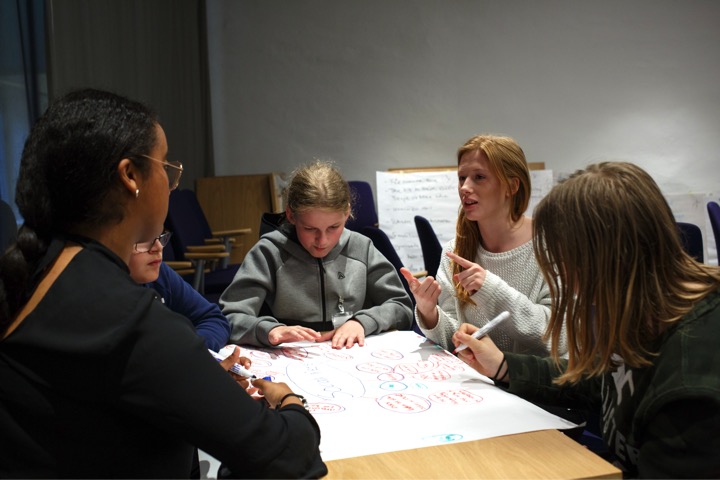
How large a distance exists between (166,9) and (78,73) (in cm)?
163

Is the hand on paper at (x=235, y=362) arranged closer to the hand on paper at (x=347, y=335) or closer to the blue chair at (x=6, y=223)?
the hand on paper at (x=347, y=335)

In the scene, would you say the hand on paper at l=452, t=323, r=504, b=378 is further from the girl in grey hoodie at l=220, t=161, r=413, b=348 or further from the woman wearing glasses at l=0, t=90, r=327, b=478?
the woman wearing glasses at l=0, t=90, r=327, b=478

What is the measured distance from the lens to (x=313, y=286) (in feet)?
6.87

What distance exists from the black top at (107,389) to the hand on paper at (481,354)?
0.72 m

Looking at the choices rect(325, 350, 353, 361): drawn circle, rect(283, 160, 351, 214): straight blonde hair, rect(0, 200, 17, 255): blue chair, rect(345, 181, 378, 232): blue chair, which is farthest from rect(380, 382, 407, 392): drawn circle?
rect(345, 181, 378, 232): blue chair

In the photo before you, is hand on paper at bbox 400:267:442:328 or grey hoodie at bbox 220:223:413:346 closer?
hand on paper at bbox 400:267:442:328

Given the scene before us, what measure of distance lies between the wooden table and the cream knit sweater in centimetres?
63

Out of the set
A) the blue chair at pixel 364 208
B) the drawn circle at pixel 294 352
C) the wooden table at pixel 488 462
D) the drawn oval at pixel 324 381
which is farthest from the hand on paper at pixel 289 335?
the blue chair at pixel 364 208

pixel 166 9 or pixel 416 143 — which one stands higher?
pixel 166 9

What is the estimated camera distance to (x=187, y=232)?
4.01 m

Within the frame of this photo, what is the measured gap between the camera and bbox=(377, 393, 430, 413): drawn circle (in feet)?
4.13

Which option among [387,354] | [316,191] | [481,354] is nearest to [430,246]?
[316,191]

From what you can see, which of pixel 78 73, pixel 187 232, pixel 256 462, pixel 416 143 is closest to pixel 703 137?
pixel 416 143

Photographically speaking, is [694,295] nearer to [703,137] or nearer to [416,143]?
[416,143]
